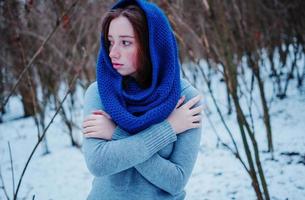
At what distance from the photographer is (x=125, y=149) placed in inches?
39.6

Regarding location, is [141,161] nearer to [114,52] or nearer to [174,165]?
[174,165]

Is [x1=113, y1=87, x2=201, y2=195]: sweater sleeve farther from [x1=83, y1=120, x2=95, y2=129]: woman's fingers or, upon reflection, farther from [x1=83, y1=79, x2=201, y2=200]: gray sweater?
[x1=83, y1=120, x2=95, y2=129]: woman's fingers

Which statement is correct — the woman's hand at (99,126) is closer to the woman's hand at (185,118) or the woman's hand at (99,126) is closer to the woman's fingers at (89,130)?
the woman's fingers at (89,130)

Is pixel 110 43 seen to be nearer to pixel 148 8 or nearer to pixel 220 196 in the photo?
pixel 148 8

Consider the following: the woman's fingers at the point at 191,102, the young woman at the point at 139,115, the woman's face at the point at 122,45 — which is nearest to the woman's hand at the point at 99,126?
the young woman at the point at 139,115

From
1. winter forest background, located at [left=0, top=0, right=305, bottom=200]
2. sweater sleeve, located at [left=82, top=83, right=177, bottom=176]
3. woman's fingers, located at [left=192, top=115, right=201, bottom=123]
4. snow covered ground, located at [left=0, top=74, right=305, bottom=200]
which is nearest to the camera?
sweater sleeve, located at [left=82, top=83, right=177, bottom=176]

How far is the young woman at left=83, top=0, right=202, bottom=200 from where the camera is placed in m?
1.04

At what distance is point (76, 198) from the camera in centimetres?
330

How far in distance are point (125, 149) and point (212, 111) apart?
227 inches

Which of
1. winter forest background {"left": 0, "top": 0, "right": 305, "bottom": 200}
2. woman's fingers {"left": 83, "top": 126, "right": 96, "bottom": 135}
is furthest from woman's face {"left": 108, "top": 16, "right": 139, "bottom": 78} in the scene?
winter forest background {"left": 0, "top": 0, "right": 305, "bottom": 200}

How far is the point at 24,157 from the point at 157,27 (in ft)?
16.6

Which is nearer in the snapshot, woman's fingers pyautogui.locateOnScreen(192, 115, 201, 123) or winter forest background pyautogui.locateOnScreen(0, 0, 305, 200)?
woman's fingers pyautogui.locateOnScreen(192, 115, 201, 123)

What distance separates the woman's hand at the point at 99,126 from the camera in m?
1.07

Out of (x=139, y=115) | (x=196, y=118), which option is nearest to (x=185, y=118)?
(x=196, y=118)
